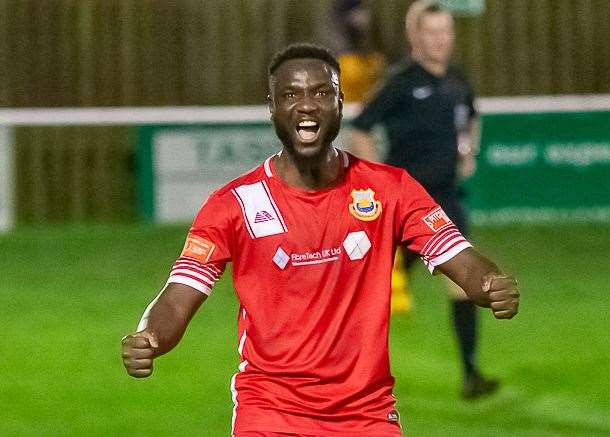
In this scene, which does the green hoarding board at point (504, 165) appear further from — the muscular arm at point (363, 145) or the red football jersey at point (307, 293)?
the red football jersey at point (307, 293)

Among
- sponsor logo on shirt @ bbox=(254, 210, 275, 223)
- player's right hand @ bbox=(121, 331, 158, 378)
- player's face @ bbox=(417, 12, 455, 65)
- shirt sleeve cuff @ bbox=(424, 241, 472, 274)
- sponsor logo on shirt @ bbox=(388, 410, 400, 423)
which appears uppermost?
player's face @ bbox=(417, 12, 455, 65)

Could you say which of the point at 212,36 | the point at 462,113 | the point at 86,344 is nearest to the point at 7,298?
the point at 86,344

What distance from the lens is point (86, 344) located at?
1049 centimetres

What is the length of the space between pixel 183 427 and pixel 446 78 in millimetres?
2584

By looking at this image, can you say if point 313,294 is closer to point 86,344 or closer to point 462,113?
point 462,113

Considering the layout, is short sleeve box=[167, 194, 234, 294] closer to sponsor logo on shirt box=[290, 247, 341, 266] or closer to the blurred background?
sponsor logo on shirt box=[290, 247, 341, 266]

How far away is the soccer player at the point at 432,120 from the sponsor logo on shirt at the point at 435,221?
3751 millimetres

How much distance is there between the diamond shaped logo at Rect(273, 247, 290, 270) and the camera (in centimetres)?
495

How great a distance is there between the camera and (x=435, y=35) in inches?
346

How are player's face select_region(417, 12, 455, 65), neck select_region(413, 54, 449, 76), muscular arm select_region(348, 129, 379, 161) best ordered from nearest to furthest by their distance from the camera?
player's face select_region(417, 12, 455, 65)
neck select_region(413, 54, 449, 76)
muscular arm select_region(348, 129, 379, 161)

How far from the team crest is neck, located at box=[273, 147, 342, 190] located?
Result: 0.09 metres

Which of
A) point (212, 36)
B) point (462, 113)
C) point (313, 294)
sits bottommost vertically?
point (313, 294)

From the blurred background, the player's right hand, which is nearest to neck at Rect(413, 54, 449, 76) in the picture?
the blurred background

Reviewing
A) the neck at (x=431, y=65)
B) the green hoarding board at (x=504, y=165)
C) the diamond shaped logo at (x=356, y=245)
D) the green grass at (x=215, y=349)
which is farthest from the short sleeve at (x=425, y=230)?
the green hoarding board at (x=504, y=165)
